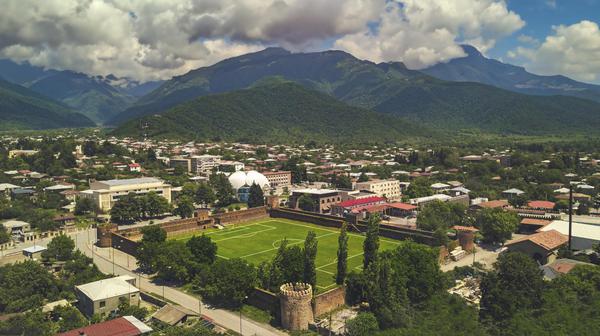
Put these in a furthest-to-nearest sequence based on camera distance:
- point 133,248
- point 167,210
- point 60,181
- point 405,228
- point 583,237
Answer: point 60,181, point 167,210, point 405,228, point 133,248, point 583,237

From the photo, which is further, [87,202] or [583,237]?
[87,202]

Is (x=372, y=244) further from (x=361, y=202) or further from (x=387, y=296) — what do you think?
(x=361, y=202)

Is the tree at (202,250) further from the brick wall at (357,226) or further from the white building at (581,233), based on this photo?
the white building at (581,233)

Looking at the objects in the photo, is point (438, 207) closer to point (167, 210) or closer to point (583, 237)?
point (583, 237)

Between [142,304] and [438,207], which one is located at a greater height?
[438,207]

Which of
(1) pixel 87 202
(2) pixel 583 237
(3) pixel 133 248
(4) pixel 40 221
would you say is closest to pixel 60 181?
(1) pixel 87 202
